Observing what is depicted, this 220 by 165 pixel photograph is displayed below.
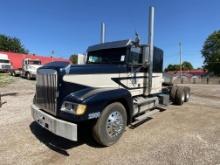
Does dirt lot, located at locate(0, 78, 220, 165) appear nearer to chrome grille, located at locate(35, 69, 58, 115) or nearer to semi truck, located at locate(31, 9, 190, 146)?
semi truck, located at locate(31, 9, 190, 146)

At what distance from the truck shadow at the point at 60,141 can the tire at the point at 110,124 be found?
328 millimetres

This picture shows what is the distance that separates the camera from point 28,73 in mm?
22594

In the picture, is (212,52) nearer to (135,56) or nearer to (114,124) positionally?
(135,56)

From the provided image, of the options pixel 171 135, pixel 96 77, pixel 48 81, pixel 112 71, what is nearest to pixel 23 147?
pixel 48 81

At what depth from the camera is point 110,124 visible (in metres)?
4.48

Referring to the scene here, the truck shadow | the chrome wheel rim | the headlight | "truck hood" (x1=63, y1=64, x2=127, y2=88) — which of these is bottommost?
the truck shadow

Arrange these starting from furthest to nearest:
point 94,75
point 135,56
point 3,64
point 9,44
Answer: point 9,44, point 3,64, point 135,56, point 94,75

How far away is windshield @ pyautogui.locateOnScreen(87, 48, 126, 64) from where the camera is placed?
5609mm

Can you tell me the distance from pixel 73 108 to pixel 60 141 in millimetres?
1350

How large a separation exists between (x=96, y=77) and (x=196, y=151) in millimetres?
2727

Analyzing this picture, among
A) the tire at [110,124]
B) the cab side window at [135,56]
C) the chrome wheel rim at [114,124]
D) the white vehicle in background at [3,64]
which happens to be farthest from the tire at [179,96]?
the white vehicle in background at [3,64]

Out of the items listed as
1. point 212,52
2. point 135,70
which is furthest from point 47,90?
point 212,52

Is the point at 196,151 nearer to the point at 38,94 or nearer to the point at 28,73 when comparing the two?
the point at 38,94

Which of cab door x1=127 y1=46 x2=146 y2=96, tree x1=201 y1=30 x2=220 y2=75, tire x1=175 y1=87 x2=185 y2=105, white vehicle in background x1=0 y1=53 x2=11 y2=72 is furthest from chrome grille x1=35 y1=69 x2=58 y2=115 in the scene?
tree x1=201 y1=30 x2=220 y2=75
